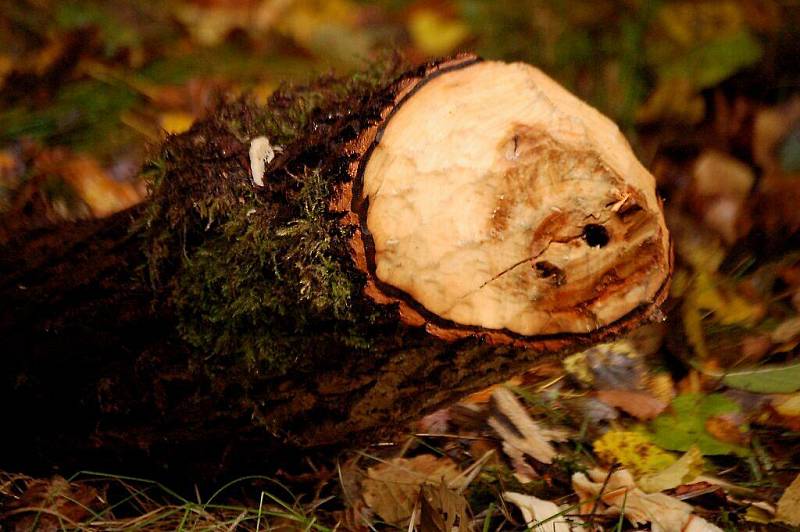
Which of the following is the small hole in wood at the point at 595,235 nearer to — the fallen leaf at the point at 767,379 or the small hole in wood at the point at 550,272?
the small hole in wood at the point at 550,272

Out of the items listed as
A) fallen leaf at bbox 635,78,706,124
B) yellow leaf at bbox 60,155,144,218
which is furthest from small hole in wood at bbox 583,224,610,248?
yellow leaf at bbox 60,155,144,218

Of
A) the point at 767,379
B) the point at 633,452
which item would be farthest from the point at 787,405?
the point at 633,452

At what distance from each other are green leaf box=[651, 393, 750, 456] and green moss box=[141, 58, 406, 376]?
3.47 feet

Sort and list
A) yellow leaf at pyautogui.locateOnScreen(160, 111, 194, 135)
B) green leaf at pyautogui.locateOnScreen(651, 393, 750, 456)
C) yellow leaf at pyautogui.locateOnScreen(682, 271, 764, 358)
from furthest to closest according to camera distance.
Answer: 1. yellow leaf at pyautogui.locateOnScreen(160, 111, 194, 135)
2. yellow leaf at pyautogui.locateOnScreen(682, 271, 764, 358)
3. green leaf at pyautogui.locateOnScreen(651, 393, 750, 456)

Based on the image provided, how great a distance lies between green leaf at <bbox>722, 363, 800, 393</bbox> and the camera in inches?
65.1

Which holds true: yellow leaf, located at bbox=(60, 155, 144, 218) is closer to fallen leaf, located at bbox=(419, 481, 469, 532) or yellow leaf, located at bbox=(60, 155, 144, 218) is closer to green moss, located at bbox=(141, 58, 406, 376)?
green moss, located at bbox=(141, 58, 406, 376)

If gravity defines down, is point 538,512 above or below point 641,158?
below

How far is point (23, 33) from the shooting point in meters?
3.13

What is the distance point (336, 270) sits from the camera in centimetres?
101

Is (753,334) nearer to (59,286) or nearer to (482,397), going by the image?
(482,397)

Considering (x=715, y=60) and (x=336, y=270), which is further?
(x=715, y=60)

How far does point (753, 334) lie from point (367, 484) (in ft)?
4.51

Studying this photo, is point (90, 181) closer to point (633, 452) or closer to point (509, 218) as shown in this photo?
point (509, 218)

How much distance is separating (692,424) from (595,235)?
999 millimetres
